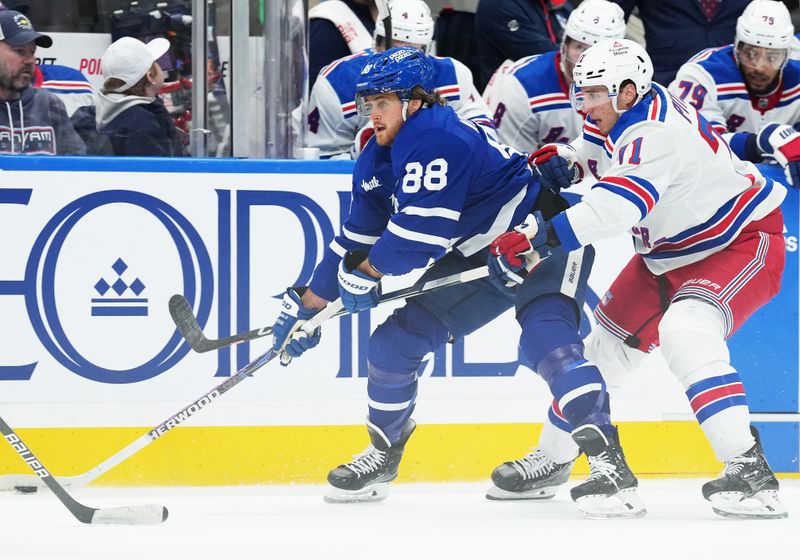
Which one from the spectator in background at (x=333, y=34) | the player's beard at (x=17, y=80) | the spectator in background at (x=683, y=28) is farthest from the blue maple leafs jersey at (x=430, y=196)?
the spectator in background at (x=683, y=28)

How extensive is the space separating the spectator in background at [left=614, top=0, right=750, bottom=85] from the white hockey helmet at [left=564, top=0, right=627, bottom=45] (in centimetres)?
43

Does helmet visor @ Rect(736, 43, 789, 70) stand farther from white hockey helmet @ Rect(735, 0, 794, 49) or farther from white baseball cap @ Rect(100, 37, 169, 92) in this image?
white baseball cap @ Rect(100, 37, 169, 92)

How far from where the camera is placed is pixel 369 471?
151 inches


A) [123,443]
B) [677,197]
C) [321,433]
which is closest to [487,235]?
[677,197]

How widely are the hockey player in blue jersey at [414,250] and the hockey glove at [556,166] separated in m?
0.08

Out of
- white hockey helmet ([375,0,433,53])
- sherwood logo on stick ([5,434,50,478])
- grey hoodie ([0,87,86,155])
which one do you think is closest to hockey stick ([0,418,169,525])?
sherwood logo on stick ([5,434,50,478])

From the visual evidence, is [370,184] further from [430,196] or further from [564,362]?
[564,362]

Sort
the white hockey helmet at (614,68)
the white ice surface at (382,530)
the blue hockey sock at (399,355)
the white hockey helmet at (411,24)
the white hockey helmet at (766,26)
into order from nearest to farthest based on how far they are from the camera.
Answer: the white ice surface at (382,530)
the white hockey helmet at (614,68)
the blue hockey sock at (399,355)
the white hockey helmet at (766,26)
the white hockey helmet at (411,24)

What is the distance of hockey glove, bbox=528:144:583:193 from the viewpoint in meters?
3.80

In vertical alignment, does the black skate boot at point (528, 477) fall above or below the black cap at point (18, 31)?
below

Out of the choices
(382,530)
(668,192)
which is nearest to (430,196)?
(668,192)

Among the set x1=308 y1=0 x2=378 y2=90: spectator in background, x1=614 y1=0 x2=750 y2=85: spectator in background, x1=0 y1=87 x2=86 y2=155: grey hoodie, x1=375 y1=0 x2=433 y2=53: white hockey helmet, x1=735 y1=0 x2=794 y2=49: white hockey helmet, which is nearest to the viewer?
x1=0 y1=87 x2=86 y2=155: grey hoodie

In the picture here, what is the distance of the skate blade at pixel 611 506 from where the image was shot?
11.5 feet

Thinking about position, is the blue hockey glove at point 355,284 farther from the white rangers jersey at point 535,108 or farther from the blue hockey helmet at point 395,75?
the white rangers jersey at point 535,108
